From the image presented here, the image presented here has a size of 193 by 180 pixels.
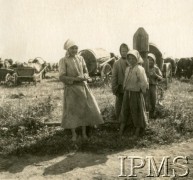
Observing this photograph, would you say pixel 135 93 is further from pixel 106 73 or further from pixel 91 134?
pixel 106 73

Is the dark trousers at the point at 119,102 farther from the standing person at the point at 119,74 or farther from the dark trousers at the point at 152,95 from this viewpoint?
the dark trousers at the point at 152,95

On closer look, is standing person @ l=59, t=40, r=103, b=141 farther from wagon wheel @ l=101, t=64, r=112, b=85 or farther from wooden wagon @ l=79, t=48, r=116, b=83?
wooden wagon @ l=79, t=48, r=116, b=83

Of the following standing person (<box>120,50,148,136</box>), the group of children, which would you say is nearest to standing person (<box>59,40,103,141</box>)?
the group of children

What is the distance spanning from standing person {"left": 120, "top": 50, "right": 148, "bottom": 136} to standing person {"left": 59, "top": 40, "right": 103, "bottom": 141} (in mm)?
654

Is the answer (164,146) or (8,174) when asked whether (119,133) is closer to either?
(164,146)

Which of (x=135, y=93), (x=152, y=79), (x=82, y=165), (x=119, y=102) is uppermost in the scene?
(x=152, y=79)

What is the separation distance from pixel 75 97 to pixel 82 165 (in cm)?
155

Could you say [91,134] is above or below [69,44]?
below

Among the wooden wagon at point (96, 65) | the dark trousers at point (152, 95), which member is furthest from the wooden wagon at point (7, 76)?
the dark trousers at point (152, 95)

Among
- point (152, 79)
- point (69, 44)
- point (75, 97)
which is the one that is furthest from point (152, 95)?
point (69, 44)

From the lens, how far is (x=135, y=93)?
6.83m

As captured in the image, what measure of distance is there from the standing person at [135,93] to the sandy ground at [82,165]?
735mm

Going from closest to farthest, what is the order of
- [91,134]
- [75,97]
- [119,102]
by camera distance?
[75,97] → [91,134] → [119,102]

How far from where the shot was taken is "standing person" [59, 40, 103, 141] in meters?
6.60
